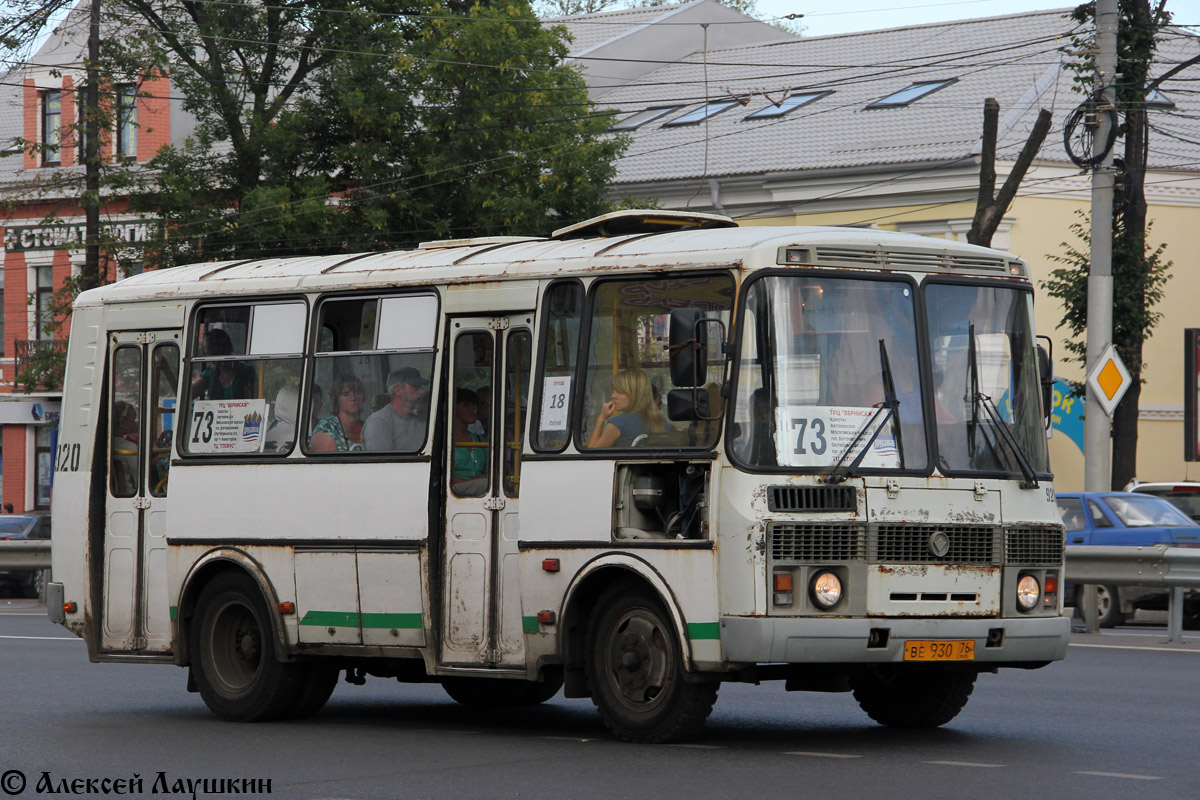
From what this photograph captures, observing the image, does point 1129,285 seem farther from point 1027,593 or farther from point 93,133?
point 1027,593

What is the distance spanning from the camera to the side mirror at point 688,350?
403 inches

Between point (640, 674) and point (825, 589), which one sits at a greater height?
point (825, 589)

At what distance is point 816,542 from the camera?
33.7 ft

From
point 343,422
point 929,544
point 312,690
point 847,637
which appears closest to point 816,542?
point 847,637

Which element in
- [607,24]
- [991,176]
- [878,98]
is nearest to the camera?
[991,176]

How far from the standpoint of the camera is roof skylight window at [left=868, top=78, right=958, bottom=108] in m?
41.6

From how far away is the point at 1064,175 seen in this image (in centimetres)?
3938

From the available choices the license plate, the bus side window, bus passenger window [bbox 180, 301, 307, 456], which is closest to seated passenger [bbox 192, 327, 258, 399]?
bus passenger window [bbox 180, 301, 307, 456]

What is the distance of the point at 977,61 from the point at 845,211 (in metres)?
5.13

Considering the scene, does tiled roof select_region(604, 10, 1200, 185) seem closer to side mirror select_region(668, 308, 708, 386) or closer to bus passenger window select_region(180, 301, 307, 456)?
bus passenger window select_region(180, 301, 307, 456)

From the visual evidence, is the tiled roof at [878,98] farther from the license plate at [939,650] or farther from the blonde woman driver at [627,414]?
the license plate at [939,650]

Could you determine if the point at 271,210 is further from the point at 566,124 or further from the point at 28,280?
the point at 28,280

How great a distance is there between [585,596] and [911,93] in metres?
32.8

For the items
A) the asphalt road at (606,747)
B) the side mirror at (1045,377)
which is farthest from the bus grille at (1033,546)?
the asphalt road at (606,747)
